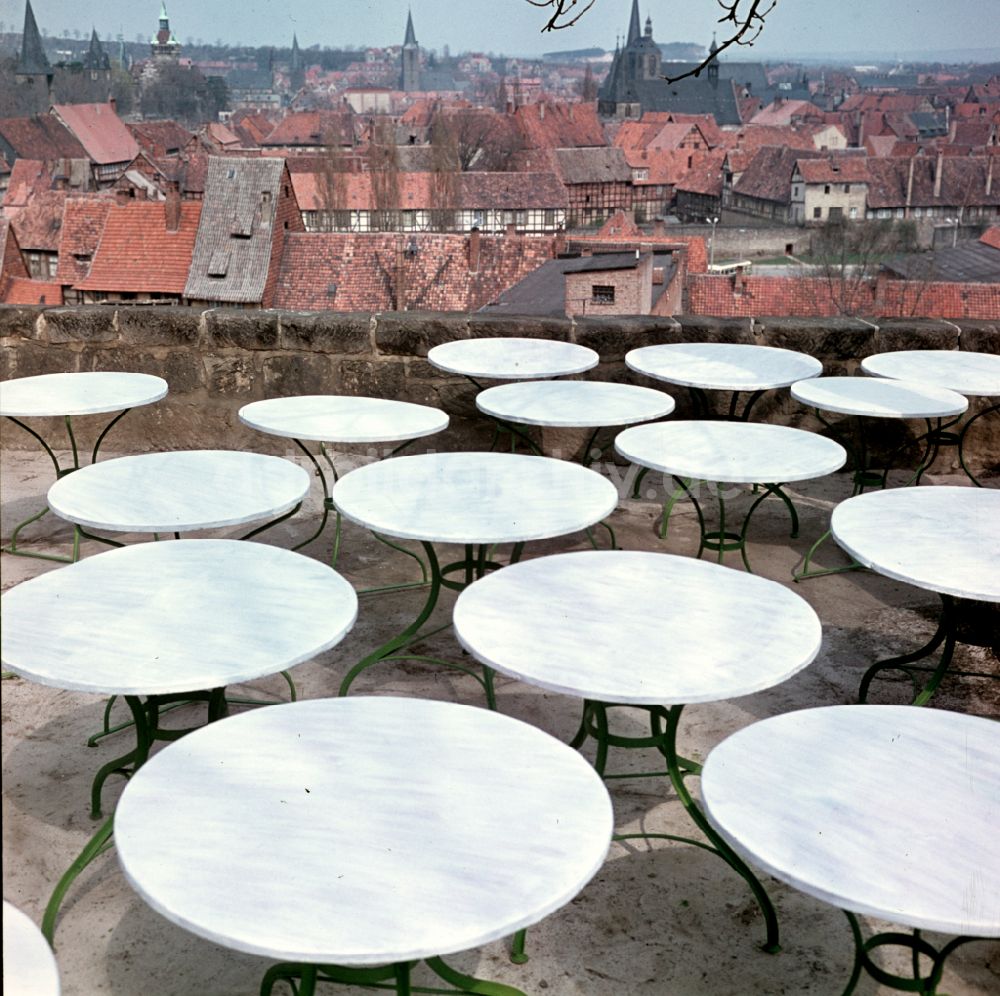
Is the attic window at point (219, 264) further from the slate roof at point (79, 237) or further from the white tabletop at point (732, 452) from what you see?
the white tabletop at point (732, 452)

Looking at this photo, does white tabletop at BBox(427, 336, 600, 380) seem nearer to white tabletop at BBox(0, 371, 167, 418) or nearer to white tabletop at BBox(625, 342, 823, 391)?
white tabletop at BBox(625, 342, 823, 391)

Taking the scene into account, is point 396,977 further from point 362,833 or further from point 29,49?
point 29,49

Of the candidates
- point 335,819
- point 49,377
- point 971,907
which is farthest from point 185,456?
point 971,907

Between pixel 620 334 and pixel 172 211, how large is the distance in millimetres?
24934

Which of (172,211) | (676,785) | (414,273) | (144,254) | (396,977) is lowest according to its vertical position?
(414,273)

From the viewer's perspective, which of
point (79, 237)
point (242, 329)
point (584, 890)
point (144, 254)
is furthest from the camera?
point (79, 237)

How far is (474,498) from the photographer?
9.69 feet

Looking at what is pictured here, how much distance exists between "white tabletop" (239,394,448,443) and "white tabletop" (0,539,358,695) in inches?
37.0

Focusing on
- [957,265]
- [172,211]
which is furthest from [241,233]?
[957,265]

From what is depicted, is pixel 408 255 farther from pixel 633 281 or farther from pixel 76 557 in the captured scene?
pixel 76 557

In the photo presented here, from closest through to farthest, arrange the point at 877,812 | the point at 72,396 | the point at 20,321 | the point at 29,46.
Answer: the point at 29,46
the point at 877,812
the point at 72,396
the point at 20,321

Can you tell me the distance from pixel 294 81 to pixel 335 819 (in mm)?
41907

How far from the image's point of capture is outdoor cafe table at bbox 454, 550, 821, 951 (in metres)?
1.98

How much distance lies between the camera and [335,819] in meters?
1.58
